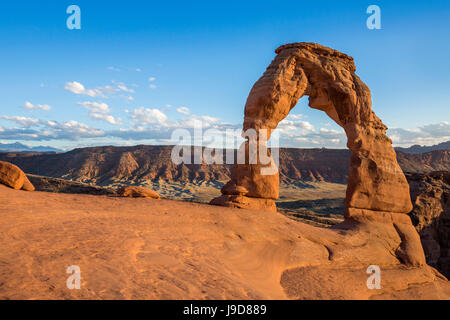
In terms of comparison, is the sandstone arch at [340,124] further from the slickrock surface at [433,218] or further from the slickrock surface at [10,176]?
the slickrock surface at [10,176]

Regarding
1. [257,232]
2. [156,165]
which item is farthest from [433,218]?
[156,165]

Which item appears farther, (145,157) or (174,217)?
(145,157)

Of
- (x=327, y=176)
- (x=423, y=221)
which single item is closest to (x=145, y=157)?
(x=327, y=176)

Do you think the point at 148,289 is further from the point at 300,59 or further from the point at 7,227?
the point at 300,59

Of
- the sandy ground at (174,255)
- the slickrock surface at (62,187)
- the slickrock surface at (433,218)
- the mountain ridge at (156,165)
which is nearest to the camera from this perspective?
the sandy ground at (174,255)

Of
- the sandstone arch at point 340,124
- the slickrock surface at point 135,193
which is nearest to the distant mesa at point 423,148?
the sandstone arch at point 340,124
